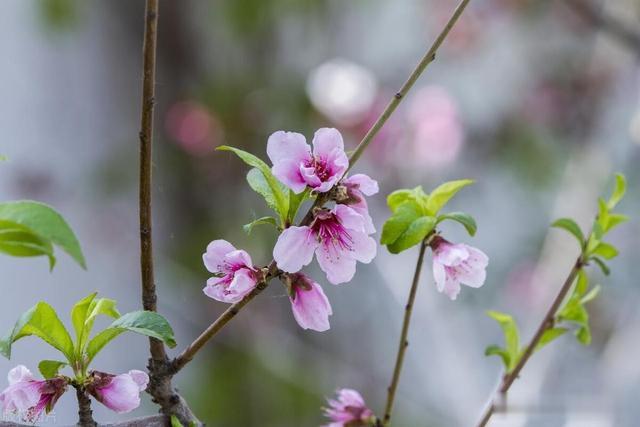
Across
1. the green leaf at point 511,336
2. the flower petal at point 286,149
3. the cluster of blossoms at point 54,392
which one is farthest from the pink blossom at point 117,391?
the green leaf at point 511,336

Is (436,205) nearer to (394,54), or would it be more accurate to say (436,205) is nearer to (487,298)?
(487,298)

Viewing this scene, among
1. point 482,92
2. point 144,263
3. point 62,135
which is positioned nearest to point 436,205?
point 144,263

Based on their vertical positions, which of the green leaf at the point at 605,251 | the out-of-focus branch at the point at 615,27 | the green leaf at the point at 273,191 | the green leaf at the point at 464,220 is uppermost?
the out-of-focus branch at the point at 615,27

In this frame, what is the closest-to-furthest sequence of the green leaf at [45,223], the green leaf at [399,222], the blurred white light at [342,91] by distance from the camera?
the green leaf at [45,223] → the green leaf at [399,222] → the blurred white light at [342,91]

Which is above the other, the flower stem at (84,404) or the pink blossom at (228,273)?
the pink blossom at (228,273)

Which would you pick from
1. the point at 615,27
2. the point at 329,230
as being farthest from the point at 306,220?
the point at 615,27

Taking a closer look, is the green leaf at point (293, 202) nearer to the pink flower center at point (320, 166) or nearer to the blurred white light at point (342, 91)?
the pink flower center at point (320, 166)

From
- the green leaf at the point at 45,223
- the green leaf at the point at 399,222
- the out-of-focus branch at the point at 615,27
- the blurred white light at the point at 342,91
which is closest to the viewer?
the green leaf at the point at 45,223

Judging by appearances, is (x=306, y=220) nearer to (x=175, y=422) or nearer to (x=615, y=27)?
(x=175, y=422)

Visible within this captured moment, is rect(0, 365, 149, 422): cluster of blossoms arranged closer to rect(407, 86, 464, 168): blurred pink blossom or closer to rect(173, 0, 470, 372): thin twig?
rect(173, 0, 470, 372): thin twig
